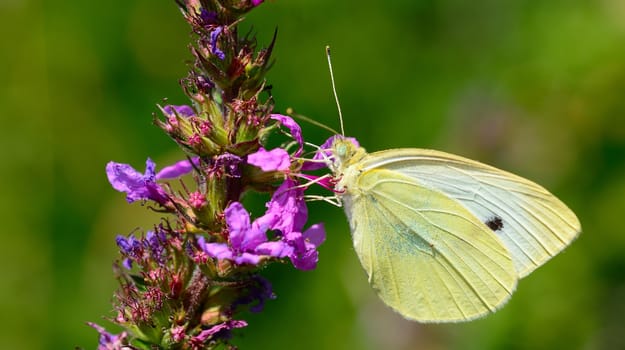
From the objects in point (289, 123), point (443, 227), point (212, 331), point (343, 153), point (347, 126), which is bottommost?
point (212, 331)

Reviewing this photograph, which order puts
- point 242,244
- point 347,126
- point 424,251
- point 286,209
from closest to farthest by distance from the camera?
point 242,244 → point 286,209 → point 424,251 → point 347,126

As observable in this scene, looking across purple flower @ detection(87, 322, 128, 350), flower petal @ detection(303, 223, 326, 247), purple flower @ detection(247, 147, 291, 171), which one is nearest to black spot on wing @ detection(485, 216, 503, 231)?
flower petal @ detection(303, 223, 326, 247)

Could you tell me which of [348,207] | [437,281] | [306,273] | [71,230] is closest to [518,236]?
[437,281]

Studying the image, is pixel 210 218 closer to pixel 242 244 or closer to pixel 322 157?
pixel 242 244

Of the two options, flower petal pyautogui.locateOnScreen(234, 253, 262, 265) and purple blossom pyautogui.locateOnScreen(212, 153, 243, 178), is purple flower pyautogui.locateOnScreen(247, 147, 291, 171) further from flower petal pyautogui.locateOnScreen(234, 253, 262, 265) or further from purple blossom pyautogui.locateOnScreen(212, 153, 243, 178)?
flower petal pyautogui.locateOnScreen(234, 253, 262, 265)

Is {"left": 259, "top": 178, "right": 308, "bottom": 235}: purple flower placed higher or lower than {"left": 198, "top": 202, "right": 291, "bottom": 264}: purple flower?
higher

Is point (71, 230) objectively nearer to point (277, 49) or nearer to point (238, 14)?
point (277, 49)

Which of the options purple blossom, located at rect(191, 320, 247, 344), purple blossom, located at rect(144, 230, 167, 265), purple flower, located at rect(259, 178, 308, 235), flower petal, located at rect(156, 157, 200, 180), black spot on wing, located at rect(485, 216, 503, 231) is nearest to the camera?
purple blossom, located at rect(191, 320, 247, 344)

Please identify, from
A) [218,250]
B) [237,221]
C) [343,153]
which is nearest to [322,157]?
[343,153]
